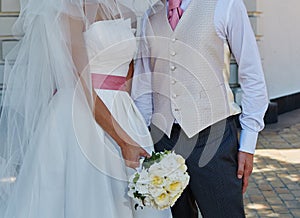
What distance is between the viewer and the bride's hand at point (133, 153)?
2.64m

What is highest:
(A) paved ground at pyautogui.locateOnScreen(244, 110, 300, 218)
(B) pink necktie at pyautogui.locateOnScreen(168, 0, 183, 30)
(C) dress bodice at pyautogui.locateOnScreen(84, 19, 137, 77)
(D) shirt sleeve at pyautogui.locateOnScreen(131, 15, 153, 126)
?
(B) pink necktie at pyautogui.locateOnScreen(168, 0, 183, 30)

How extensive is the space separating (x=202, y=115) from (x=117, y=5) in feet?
2.13

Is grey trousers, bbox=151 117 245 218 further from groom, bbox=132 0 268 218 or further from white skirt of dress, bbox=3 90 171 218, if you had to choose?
white skirt of dress, bbox=3 90 171 218

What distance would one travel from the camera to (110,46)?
2730 mm

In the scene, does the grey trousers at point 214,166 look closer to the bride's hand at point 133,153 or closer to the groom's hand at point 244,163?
the groom's hand at point 244,163

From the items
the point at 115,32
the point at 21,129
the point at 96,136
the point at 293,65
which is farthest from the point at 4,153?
the point at 293,65

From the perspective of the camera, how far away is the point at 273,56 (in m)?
9.28

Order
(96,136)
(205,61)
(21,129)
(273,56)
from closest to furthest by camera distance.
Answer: (205,61)
(96,136)
(21,129)
(273,56)

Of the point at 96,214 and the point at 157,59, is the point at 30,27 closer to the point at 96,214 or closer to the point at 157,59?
the point at 157,59

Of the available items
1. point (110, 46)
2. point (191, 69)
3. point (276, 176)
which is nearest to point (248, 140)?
point (191, 69)

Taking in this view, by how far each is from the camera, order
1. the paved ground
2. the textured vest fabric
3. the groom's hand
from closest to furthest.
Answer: the textured vest fabric, the groom's hand, the paved ground

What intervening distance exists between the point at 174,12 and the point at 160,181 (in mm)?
745

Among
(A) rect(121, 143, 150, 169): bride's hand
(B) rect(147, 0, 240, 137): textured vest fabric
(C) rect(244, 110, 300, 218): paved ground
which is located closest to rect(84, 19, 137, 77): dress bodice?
(B) rect(147, 0, 240, 137): textured vest fabric

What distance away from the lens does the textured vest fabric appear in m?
2.54
